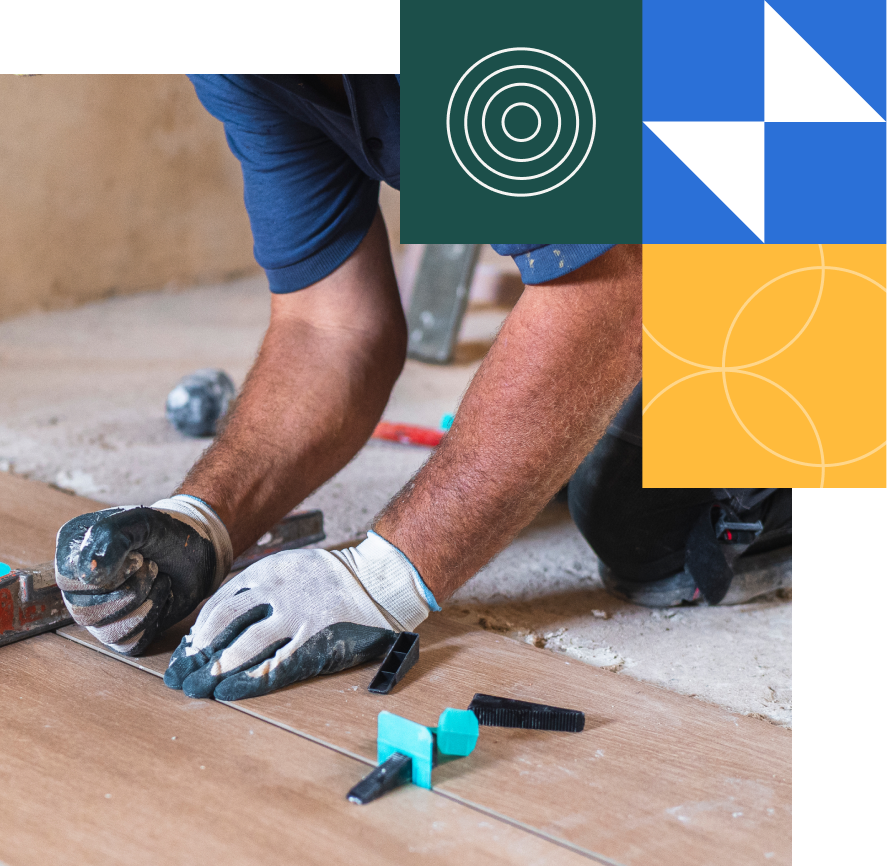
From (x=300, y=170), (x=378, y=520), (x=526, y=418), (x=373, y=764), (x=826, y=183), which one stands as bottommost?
(x=373, y=764)

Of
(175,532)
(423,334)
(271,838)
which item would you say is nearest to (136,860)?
(271,838)

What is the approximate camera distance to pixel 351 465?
2.55 m

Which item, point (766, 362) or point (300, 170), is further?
point (300, 170)

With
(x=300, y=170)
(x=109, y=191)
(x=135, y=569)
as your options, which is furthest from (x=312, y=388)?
(x=109, y=191)

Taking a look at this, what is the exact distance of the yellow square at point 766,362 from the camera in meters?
1.24

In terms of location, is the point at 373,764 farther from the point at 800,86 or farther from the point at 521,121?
the point at 800,86

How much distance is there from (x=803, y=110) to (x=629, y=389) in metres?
0.42

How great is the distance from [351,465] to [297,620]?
1.33 meters

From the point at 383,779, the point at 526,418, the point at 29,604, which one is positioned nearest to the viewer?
the point at 383,779

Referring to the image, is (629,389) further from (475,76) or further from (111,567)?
(111,567)

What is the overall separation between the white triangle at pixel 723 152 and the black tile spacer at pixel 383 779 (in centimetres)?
80

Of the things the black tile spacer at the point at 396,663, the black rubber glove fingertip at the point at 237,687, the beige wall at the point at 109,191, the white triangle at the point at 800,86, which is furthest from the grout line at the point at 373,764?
the beige wall at the point at 109,191

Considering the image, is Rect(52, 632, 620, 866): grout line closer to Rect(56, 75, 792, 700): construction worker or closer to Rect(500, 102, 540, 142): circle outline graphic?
Rect(56, 75, 792, 700): construction worker

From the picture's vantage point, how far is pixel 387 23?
1.16 m
